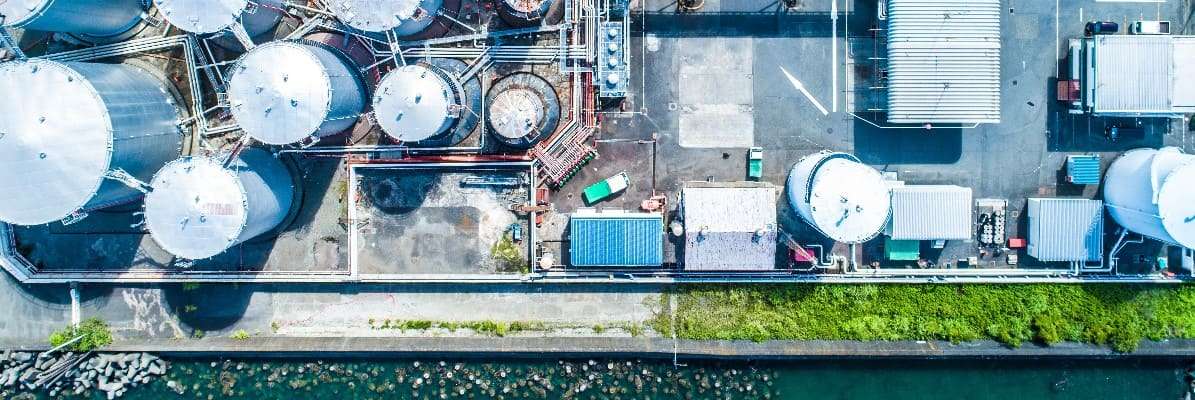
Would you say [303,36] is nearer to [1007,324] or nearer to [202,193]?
[202,193]

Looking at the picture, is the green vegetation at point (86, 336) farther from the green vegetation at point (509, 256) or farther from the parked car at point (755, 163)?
the parked car at point (755, 163)

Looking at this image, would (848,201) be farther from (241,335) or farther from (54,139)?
(54,139)

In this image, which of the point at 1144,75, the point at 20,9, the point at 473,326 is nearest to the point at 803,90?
the point at 1144,75

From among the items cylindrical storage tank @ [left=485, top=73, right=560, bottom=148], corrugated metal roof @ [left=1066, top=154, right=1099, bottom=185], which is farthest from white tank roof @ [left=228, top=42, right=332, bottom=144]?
corrugated metal roof @ [left=1066, top=154, right=1099, bottom=185]

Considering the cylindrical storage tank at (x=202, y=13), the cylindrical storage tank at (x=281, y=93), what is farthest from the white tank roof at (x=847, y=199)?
the cylindrical storage tank at (x=202, y=13)

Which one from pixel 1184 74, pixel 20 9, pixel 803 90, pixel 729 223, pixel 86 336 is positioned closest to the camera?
pixel 20 9
